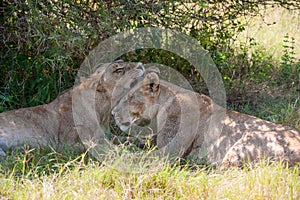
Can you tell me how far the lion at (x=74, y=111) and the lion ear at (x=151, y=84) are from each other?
311 mm

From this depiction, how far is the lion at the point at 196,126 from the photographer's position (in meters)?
4.95

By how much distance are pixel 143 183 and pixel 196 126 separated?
1380mm

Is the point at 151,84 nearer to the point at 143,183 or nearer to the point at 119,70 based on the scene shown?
Result: the point at 119,70

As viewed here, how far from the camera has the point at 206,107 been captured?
5.64 metres

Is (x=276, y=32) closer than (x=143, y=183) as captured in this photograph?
No

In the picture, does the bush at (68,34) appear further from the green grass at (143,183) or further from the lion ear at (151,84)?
the green grass at (143,183)

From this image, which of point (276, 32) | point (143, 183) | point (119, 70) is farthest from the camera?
point (276, 32)

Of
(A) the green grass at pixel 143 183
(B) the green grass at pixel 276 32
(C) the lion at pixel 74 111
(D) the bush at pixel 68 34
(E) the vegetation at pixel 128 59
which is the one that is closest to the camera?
(A) the green grass at pixel 143 183

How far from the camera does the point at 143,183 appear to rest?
428 cm

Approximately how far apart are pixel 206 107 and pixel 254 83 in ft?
6.75

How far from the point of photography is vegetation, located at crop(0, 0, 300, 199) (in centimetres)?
423

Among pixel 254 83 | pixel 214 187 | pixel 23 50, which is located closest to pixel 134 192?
pixel 214 187

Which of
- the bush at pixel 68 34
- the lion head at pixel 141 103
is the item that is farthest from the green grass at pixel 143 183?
the bush at pixel 68 34

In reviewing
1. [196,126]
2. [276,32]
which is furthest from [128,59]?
[276,32]
